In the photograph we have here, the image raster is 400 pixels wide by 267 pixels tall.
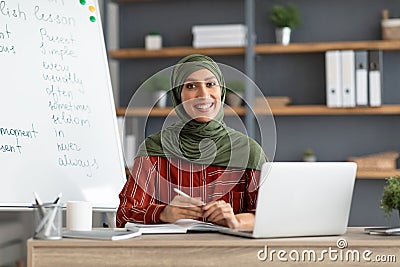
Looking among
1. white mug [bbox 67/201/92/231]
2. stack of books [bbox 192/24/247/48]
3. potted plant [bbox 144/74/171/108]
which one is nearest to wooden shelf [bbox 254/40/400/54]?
stack of books [bbox 192/24/247/48]

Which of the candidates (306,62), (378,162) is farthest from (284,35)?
(378,162)

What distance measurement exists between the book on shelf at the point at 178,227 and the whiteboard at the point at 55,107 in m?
0.74

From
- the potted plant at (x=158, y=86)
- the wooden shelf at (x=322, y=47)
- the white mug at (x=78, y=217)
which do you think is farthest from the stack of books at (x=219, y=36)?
the white mug at (x=78, y=217)

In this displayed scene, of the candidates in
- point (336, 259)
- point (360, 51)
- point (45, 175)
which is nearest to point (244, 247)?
point (336, 259)

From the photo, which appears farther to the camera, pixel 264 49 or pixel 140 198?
pixel 264 49

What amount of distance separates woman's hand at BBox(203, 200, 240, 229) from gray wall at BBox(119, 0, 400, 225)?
2360 mm

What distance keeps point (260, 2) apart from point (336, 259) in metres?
2.77

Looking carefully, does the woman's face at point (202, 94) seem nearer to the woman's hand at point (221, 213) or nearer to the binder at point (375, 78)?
the woman's hand at point (221, 213)

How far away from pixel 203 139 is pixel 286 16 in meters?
2.32

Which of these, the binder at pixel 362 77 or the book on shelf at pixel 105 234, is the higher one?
the binder at pixel 362 77

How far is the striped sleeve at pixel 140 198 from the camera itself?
2.04 m

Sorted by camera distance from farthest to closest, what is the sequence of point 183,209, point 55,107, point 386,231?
point 55,107 → point 183,209 → point 386,231

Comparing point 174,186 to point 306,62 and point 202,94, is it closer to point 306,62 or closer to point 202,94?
point 202,94

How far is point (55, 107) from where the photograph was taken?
2.68 meters
